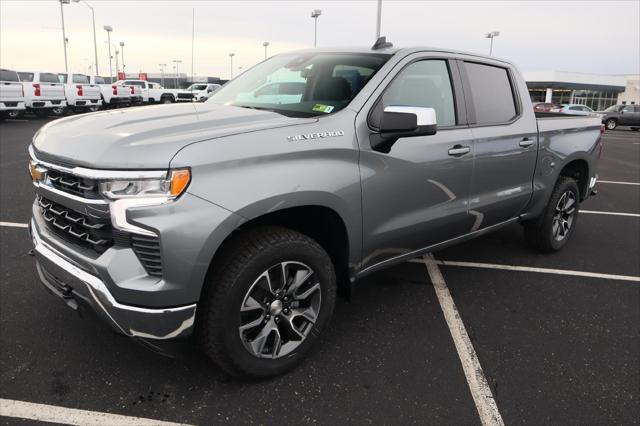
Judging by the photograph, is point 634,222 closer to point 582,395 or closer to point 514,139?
point 514,139

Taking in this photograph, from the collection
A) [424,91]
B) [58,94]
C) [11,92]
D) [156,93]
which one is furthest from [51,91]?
[424,91]

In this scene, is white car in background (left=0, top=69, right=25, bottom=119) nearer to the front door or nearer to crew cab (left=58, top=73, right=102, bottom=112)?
crew cab (left=58, top=73, right=102, bottom=112)

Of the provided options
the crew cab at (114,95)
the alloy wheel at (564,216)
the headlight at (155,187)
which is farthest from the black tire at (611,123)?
the headlight at (155,187)

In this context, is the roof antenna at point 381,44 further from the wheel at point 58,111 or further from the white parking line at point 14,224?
the wheel at point 58,111

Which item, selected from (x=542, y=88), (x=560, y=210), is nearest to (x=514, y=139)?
(x=560, y=210)

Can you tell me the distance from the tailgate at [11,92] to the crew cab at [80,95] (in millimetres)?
2915

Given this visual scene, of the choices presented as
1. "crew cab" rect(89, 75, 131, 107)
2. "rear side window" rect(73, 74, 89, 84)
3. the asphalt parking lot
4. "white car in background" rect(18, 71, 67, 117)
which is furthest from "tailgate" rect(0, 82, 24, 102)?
the asphalt parking lot

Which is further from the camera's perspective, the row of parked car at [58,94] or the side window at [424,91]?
the row of parked car at [58,94]

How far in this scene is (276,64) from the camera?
13.0 ft

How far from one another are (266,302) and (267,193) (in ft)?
2.00

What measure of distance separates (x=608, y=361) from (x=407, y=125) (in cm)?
196

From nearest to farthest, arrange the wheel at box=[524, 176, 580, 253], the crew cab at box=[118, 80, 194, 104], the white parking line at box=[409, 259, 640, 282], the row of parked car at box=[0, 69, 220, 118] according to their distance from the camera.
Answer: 1. the white parking line at box=[409, 259, 640, 282]
2. the wheel at box=[524, 176, 580, 253]
3. the row of parked car at box=[0, 69, 220, 118]
4. the crew cab at box=[118, 80, 194, 104]

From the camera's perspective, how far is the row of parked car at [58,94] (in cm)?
1719

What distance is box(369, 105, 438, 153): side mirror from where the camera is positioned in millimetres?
2754
